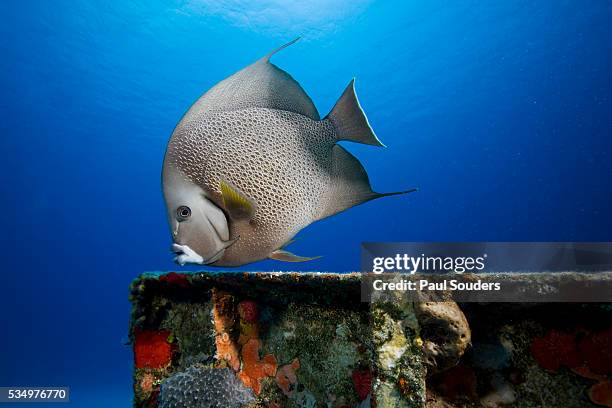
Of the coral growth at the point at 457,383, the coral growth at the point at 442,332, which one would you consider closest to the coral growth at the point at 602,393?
the coral growth at the point at 457,383

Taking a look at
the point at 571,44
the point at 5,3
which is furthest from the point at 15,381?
the point at 571,44

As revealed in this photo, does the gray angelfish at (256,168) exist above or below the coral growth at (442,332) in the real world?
above

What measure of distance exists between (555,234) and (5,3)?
5558 cm

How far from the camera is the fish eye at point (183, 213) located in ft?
2.71

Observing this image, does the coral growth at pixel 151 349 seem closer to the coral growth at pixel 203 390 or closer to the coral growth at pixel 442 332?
the coral growth at pixel 203 390

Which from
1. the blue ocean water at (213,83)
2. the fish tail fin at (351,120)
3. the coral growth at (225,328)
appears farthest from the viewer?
the blue ocean water at (213,83)

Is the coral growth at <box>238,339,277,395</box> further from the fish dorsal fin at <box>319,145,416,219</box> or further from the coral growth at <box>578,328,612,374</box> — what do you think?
the fish dorsal fin at <box>319,145,416,219</box>

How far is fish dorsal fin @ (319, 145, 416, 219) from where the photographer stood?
A: 98cm

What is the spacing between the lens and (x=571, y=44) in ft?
89.6

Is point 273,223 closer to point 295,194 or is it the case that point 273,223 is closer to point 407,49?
point 295,194

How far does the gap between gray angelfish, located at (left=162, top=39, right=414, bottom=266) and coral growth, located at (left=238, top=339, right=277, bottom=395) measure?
2.40 metres

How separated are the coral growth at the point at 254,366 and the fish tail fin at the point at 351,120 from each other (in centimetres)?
256

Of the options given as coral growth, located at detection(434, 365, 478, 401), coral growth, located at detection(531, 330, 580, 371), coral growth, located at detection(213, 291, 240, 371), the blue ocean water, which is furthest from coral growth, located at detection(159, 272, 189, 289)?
the blue ocean water

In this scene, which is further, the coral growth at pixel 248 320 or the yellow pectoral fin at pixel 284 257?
the coral growth at pixel 248 320
